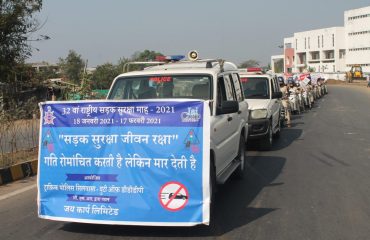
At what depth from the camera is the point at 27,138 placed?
1263cm

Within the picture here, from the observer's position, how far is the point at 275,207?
686 cm

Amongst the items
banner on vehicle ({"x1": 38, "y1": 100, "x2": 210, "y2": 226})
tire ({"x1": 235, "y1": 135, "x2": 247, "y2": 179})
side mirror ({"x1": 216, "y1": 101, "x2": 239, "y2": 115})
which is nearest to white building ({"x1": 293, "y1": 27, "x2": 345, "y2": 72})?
tire ({"x1": 235, "y1": 135, "x2": 247, "y2": 179})

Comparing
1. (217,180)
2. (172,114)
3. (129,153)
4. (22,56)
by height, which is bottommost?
(217,180)

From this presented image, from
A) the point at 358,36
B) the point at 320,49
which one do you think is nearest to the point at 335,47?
the point at 358,36

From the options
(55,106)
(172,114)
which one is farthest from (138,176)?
(55,106)

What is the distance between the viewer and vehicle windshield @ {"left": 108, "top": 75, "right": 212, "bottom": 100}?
7.04m

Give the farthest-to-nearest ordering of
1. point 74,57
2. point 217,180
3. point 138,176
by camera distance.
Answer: point 74,57 < point 217,180 < point 138,176

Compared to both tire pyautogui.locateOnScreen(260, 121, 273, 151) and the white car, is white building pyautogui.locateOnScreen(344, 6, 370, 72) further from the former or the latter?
the white car

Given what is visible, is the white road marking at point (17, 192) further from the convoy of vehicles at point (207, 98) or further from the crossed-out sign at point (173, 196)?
the crossed-out sign at point (173, 196)

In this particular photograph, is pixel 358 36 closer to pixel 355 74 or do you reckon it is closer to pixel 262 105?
pixel 355 74

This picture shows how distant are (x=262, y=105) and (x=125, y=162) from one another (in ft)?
25.4

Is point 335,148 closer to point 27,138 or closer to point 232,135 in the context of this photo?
point 232,135

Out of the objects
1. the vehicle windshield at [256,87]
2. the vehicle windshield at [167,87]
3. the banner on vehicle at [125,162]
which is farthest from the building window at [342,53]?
the banner on vehicle at [125,162]

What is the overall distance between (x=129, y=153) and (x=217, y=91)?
2008mm
